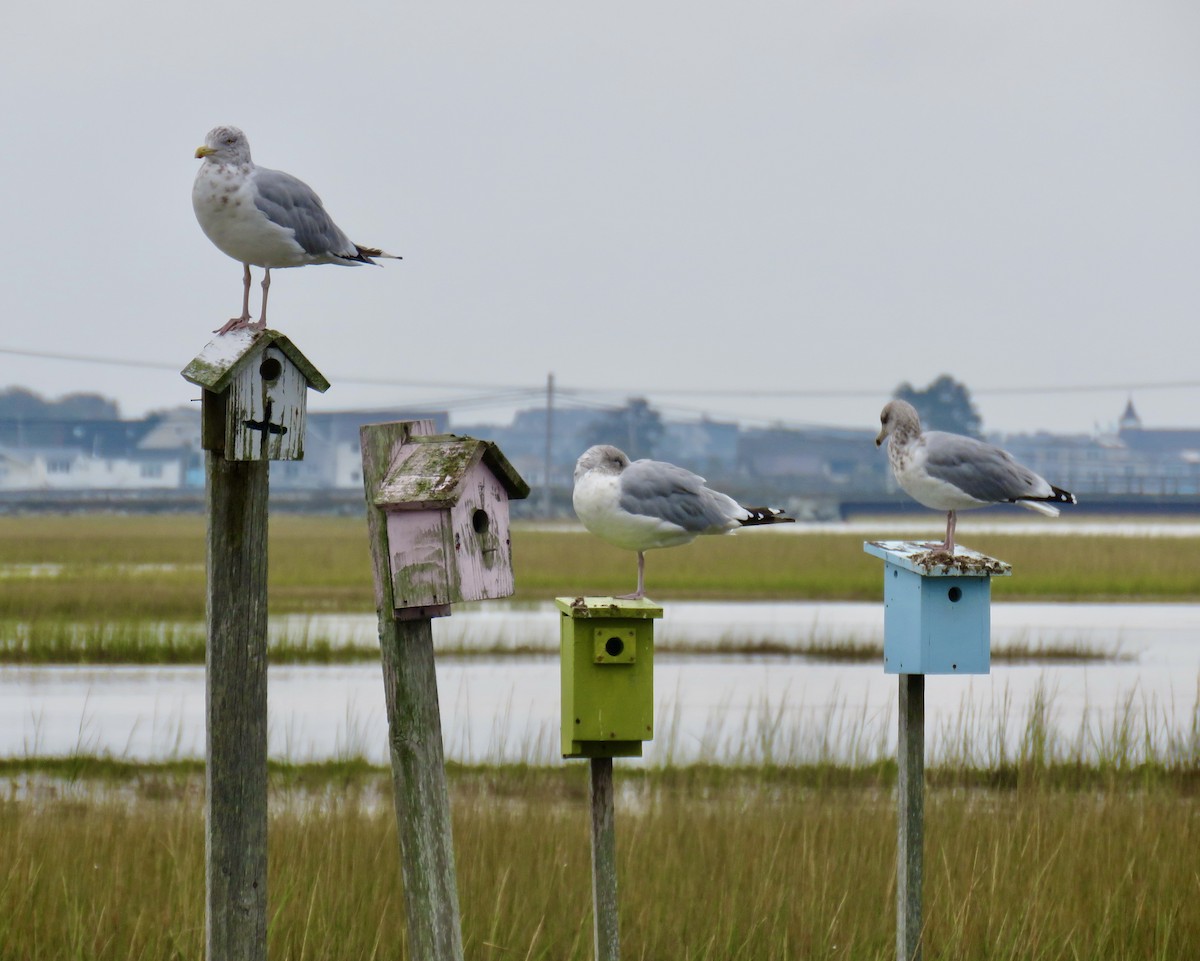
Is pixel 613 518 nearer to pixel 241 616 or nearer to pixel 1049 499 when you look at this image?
pixel 241 616

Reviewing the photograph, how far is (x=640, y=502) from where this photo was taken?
5.26 meters

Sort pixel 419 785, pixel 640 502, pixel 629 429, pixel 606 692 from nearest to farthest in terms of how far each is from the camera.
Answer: pixel 419 785, pixel 606 692, pixel 640 502, pixel 629 429

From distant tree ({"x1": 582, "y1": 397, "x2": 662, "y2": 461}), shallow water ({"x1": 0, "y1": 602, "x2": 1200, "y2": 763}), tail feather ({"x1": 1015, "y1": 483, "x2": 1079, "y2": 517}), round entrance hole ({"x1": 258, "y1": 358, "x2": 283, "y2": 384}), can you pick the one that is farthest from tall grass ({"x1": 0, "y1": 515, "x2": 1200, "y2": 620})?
distant tree ({"x1": 582, "y1": 397, "x2": 662, "y2": 461})

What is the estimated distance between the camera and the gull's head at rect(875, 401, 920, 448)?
19.7 ft

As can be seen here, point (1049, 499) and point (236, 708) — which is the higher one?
point (1049, 499)

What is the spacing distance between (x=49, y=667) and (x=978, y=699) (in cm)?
1019

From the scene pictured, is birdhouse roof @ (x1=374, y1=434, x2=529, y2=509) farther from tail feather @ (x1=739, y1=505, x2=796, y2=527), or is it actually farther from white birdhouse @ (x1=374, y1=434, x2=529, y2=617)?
tail feather @ (x1=739, y1=505, x2=796, y2=527)

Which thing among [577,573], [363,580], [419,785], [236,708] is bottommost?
[363,580]

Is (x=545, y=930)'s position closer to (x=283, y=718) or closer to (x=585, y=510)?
(x=585, y=510)

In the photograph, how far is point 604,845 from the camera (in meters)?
5.04

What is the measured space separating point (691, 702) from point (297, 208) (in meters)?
9.93

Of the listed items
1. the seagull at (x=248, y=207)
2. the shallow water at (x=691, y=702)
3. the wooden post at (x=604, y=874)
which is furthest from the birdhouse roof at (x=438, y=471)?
the shallow water at (x=691, y=702)

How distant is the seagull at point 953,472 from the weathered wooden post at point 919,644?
1.31ft

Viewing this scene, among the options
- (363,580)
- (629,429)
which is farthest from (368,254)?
(629,429)
